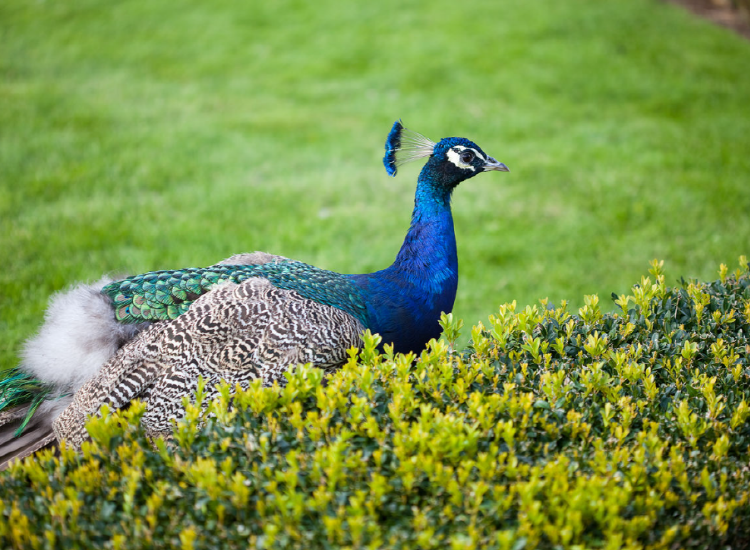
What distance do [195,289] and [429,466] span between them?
1.70 metres

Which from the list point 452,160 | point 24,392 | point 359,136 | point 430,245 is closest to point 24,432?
point 24,392

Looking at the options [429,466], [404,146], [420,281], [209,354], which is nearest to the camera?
[429,466]

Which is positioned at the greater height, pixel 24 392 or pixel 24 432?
pixel 24 392

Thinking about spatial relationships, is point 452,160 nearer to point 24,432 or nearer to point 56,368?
point 56,368

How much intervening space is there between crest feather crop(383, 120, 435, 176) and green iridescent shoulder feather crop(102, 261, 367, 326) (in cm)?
82

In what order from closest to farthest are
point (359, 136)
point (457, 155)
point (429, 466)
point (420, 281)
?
point (429, 466)
point (420, 281)
point (457, 155)
point (359, 136)

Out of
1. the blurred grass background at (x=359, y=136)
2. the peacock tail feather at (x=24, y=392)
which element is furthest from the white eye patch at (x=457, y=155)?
the peacock tail feather at (x=24, y=392)

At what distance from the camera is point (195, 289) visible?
3.42m

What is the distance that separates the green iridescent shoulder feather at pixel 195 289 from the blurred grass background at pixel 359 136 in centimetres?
76

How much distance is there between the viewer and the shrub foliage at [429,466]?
2.12 meters

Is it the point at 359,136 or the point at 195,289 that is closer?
the point at 195,289

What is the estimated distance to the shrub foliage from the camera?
212cm

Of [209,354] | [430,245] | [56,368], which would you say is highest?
[430,245]

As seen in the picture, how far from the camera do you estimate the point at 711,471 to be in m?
2.36
